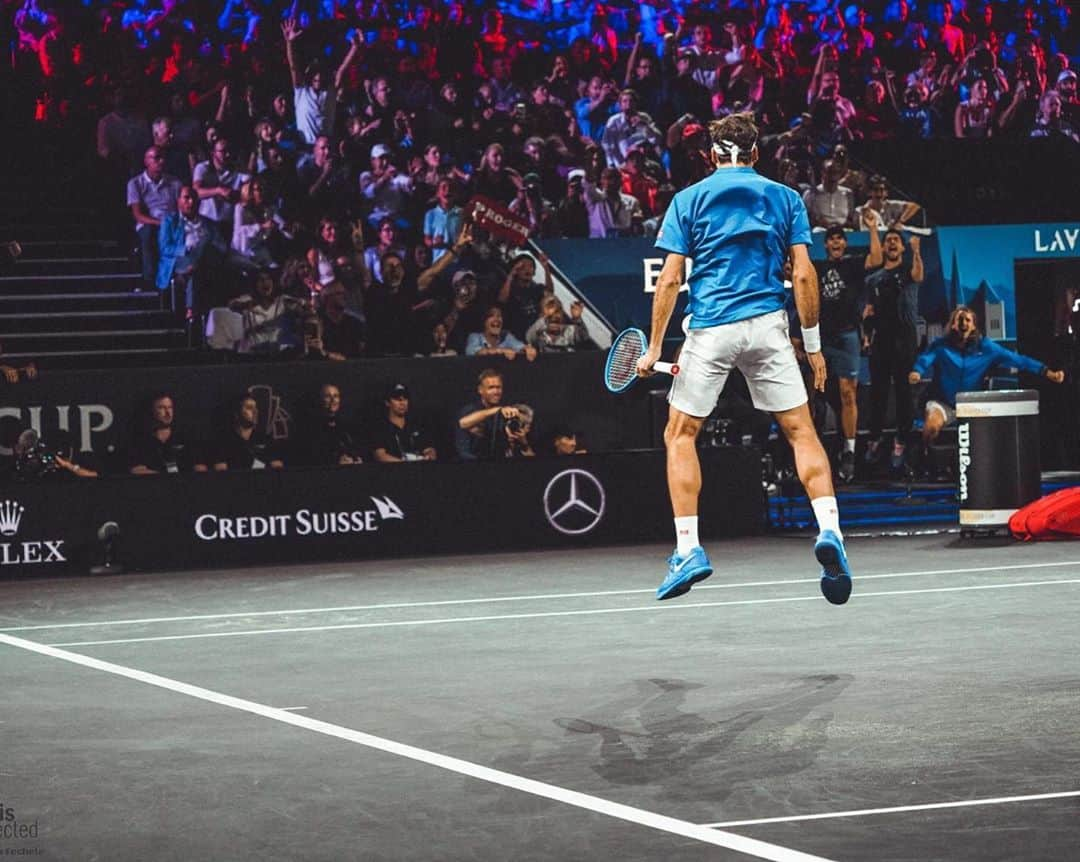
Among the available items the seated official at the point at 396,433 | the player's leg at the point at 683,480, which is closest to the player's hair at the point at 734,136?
the player's leg at the point at 683,480

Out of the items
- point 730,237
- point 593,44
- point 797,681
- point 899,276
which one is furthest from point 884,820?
point 593,44

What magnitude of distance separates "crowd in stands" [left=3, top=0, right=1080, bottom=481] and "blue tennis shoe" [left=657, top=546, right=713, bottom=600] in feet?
25.3

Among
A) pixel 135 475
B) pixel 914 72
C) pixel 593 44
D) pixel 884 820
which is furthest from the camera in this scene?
pixel 914 72

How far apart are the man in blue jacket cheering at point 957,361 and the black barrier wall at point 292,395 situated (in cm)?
263

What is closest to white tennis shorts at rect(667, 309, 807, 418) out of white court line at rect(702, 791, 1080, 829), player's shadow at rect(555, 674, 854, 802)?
player's shadow at rect(555, 674, 854, 802)

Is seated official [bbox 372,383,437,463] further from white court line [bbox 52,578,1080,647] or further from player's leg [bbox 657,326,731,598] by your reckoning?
player's leg [bbox 657,326,731,598]

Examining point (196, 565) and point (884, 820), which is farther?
point (196, 565)

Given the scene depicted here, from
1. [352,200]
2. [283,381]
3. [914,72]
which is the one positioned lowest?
[283,381]

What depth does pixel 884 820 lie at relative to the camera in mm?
4969

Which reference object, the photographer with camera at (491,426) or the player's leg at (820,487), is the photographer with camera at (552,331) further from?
the player's leg at (820,487)

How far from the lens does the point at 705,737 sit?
629 centimetres

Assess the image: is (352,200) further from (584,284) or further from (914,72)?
(914,72)

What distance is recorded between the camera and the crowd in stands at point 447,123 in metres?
16.5

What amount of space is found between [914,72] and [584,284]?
614 centimetres
